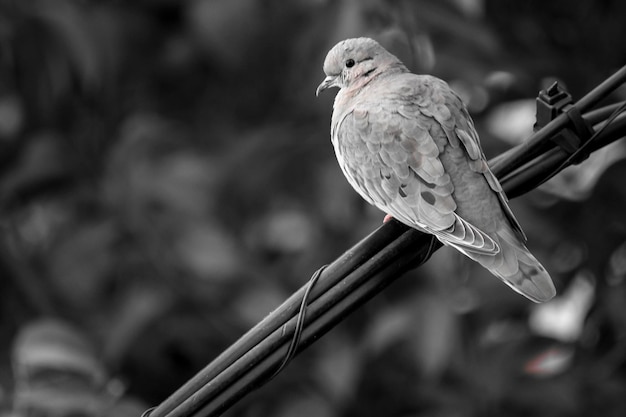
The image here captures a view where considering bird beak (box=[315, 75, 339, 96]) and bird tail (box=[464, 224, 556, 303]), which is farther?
bird beak (box=[315, 75, 339, 96])

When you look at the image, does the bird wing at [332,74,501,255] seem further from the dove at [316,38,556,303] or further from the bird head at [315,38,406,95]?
the bird head at [315,38,406,95]

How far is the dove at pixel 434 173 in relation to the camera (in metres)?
3.38

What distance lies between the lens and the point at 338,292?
3.04 metres

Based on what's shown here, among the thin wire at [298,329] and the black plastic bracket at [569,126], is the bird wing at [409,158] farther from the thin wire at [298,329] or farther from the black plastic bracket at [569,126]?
the thin wire at [298,329]

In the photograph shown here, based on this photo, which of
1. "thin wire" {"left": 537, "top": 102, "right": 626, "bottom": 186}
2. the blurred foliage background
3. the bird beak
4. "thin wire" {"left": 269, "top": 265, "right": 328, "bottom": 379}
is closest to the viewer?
"thin wire" {"left": 269, "top": 265, "right": 328, "bottom": 379}

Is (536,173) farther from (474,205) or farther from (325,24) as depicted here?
(325,24)

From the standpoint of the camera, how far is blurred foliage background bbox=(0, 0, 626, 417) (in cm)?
536

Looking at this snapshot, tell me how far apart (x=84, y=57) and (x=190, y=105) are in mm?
1409

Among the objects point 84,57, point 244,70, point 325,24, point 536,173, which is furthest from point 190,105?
point 536,173

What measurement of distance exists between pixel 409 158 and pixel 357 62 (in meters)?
0.87

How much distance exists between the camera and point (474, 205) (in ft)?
11.8

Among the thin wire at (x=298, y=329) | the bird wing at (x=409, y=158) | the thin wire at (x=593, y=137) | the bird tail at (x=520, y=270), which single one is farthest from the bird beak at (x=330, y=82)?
the thin wire at (x=298, y=329)

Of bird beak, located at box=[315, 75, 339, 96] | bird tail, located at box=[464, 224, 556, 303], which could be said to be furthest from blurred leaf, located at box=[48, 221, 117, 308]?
bird tail, located at box=[464, 224, 556, 303]

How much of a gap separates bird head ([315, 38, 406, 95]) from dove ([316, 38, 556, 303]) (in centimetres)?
28
